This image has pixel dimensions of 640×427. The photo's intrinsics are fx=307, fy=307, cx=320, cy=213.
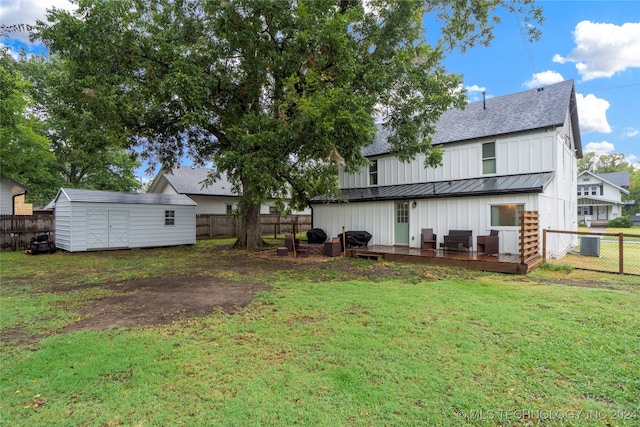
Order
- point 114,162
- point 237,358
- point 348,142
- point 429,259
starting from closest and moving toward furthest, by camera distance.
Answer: point 237,358
point 348,142
point 429,259
point 114,162

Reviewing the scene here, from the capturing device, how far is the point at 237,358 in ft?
10.7

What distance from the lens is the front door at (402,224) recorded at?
40.7ft

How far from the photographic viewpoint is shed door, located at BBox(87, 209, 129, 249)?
12.9 m

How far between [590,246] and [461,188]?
494 centimetres

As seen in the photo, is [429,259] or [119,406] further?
[429,259]

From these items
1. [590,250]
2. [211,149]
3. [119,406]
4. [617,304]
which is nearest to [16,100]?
[211,149]

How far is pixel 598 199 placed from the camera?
32.9 metres

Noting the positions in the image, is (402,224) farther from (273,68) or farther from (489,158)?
(273,68)

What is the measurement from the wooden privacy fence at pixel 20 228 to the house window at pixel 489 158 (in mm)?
18811

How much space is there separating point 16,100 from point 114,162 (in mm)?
10295

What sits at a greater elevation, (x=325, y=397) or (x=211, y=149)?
(x=211, y=149)

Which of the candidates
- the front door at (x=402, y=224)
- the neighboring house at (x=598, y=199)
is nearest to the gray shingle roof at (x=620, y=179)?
the neighboring house at (x=598, y=199)

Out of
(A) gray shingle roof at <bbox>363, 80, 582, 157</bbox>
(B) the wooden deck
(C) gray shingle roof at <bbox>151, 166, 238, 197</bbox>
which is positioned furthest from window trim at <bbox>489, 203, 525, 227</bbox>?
(C) gray shingle roof at <bbox>151, 166, 238, 197</bbox>

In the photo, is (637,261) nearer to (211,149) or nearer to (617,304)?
(617,304)
